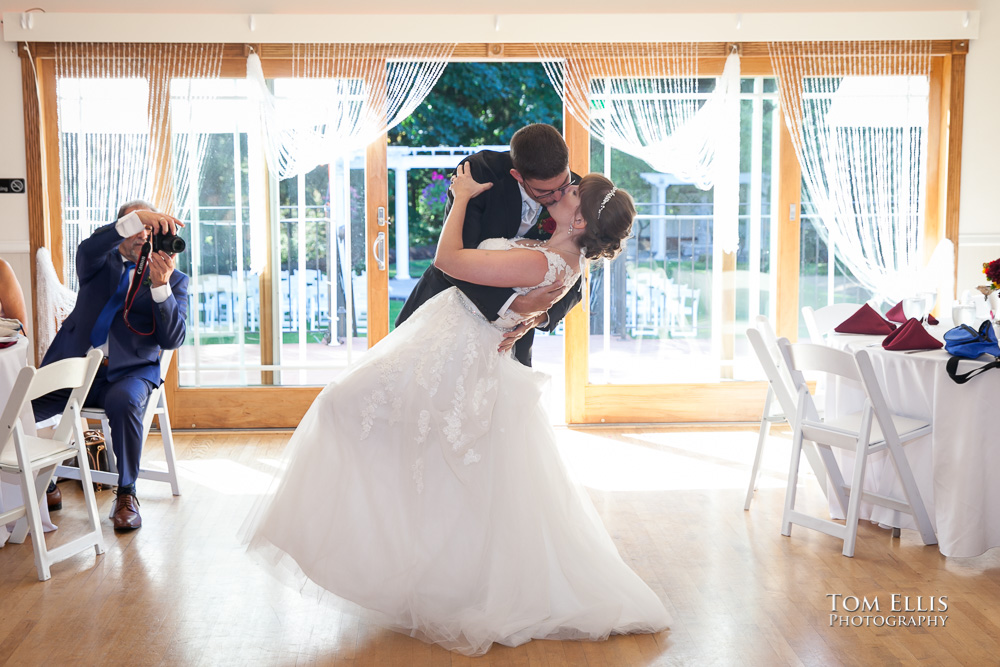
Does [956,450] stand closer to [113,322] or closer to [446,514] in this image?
[446,514]

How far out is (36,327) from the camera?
16.3 ft

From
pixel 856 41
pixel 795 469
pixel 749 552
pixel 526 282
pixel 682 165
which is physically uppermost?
pixel 856 41

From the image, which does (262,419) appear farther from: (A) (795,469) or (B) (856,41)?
(B) (856,41)

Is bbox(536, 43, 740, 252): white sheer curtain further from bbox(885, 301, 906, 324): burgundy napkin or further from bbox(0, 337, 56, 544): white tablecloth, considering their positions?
bbox(0, 337, 56, 544): white tablecloth

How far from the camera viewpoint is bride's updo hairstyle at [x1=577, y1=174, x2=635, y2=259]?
237cm

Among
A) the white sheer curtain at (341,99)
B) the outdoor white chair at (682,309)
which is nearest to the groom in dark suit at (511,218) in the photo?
the white sheer curtain at (341,99)

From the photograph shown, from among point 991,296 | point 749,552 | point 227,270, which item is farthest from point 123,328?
point 991,296

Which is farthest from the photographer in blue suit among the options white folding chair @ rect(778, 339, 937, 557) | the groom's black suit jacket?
white folding chair @ rect(778, 339, 937, 557)

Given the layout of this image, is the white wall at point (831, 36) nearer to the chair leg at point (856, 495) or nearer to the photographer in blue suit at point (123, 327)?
the photographer in blue suit at point (123, 327)

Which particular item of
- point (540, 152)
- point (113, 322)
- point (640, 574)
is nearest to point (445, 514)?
point (640, 574)

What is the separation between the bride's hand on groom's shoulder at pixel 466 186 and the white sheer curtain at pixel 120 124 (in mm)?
3041

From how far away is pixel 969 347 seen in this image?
9.72ft

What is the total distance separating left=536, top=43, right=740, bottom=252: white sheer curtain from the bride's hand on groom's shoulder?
8.99 ft

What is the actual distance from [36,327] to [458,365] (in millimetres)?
3477
